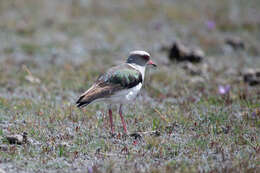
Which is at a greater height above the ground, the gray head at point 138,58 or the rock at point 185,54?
the rock at point 185,54

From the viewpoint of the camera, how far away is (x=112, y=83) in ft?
23.8

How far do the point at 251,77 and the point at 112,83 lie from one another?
5011 millimetres

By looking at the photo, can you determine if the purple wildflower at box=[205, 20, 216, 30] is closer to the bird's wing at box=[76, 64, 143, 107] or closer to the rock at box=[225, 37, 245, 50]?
the rock at box=[225, 37, 245, 50]

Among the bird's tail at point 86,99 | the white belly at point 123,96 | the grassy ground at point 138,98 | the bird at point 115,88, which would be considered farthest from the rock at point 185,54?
the bird's tail at point 86,99

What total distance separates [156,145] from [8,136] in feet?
7.52

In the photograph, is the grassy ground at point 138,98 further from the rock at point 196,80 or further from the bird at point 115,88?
the bird at point 115,88

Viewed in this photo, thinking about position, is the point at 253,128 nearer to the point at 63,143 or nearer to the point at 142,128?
the point at 142,128

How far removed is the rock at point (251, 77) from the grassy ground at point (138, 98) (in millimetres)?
236

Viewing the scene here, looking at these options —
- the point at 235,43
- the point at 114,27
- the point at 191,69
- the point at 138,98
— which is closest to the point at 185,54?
the point at 191,69

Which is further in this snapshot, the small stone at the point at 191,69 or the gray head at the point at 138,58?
the small stone at the point at 191,69

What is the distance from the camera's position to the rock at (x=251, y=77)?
1080 cm

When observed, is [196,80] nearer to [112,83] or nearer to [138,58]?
[138,58]

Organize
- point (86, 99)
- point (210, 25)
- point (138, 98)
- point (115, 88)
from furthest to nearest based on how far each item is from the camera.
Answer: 1. point (210, 25)
2. point (138, 98)
3. point (115, 88)
4. point (86, 99)

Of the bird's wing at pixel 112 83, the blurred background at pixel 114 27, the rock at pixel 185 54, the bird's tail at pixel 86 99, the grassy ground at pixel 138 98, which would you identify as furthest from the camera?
the blurred background at pixel 114 27
